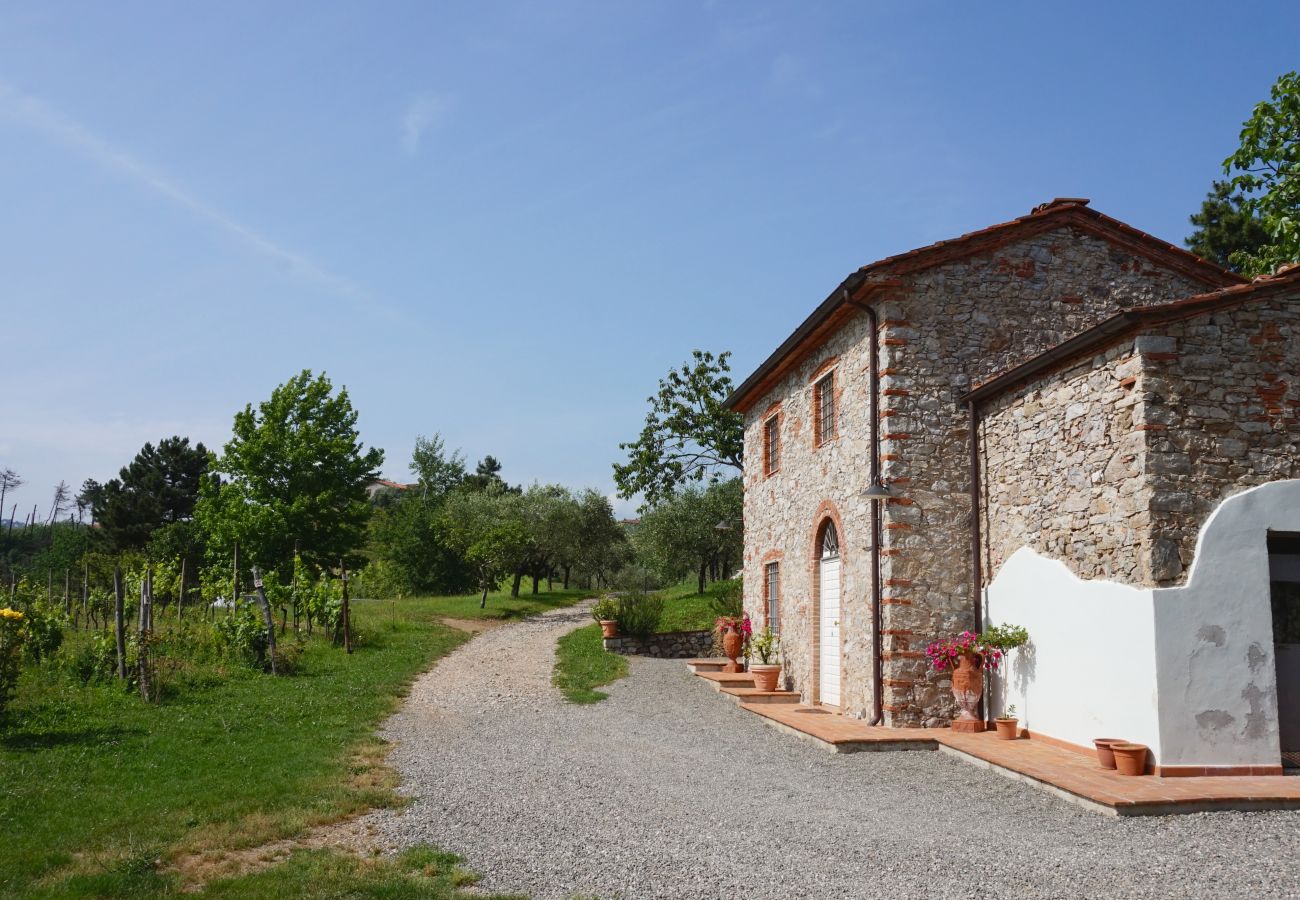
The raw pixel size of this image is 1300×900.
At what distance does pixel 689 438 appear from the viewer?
31.8 metres

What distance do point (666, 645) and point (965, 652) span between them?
496 inches

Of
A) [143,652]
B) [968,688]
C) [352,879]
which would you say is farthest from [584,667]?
[352,879]

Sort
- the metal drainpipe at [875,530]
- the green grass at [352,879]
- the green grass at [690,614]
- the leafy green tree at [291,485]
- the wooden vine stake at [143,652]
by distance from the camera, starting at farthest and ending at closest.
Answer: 1. the leafy green tree at [291,485]
2. the green grass at [690,614]
3. the wooden vine stake at [143,652]
4. the metal drainpipe at [875,530]
5. the green grass at [352,879]

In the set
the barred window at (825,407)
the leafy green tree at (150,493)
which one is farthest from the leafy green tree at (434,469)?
the barred window at (825,407)

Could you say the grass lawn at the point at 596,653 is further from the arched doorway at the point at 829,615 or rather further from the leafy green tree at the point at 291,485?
the leafy green tree at the point at 291,485

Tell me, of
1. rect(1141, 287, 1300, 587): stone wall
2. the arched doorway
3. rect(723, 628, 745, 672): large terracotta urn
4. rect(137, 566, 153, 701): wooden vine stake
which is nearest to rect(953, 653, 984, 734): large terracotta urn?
the arched doorway

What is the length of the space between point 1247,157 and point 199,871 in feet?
58.5

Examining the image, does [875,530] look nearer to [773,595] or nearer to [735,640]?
[773,595]

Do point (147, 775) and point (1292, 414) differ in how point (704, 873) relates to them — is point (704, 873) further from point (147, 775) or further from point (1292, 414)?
point (1292, 414)

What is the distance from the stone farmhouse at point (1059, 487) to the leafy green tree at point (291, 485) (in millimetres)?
19686

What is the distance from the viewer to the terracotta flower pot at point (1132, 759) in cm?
756

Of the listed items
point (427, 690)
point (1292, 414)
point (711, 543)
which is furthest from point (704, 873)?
point (711, 543)

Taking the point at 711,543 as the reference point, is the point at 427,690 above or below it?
below

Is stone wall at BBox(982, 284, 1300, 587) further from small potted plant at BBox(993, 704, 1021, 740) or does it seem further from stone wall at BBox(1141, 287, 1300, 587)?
small potted plant at BBox(993, 704, 1021, 740)
